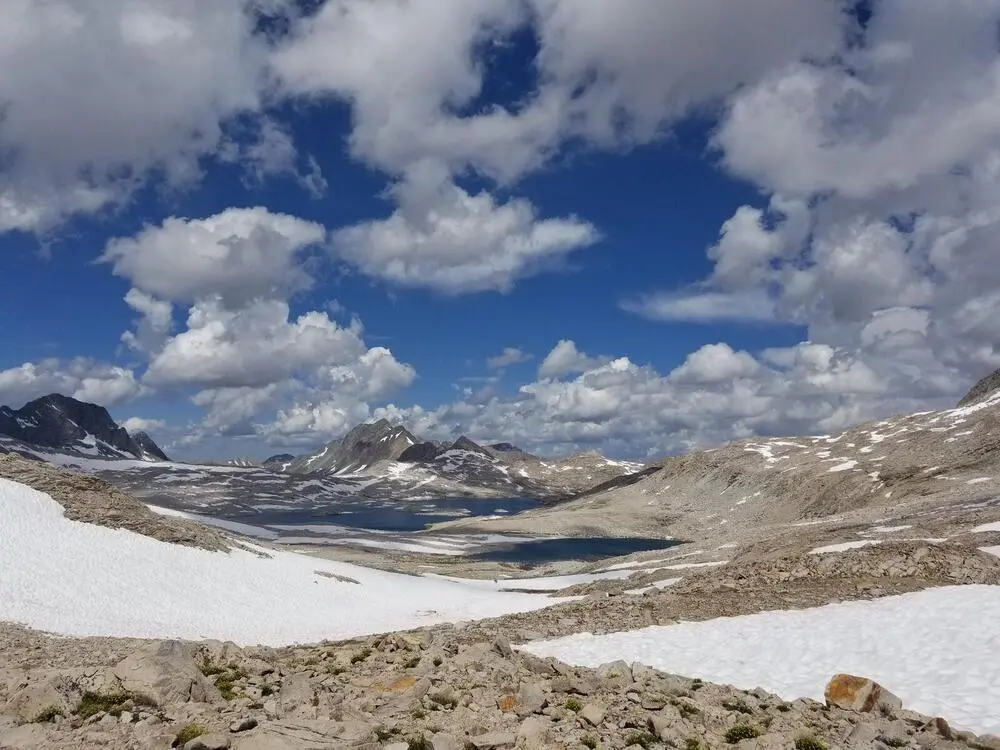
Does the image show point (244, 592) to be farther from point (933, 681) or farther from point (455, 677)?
point (933, 681)

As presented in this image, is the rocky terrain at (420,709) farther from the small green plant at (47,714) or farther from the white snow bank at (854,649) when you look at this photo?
the white snow bank at (854,649)

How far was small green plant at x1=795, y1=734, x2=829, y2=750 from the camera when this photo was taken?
39.9ft

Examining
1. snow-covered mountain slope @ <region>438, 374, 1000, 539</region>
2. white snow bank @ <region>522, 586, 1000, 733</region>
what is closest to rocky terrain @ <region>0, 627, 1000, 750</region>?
white snow bank @ <region>522, 586, 1000, 733</region>

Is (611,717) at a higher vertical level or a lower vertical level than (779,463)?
lower

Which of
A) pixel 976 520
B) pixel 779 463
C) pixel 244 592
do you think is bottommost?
pixel 244 592

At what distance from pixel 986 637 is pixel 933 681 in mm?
4404

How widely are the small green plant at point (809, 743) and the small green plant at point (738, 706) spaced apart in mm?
1892

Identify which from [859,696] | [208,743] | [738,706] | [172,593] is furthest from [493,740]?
[172,593]

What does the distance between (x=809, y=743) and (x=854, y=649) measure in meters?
10.4

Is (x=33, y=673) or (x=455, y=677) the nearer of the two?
(x=33, y=673)

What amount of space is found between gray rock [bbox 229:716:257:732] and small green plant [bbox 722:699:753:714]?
381 inches

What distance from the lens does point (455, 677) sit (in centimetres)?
1504

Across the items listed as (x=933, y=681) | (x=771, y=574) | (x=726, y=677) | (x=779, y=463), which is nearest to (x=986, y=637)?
(x=933, y=681)

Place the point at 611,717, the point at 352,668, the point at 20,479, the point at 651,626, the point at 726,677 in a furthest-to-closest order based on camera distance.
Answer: the point at 20,479
the point at 651,626
the point at 726,677
the point at 352,668
the point at 611,717
